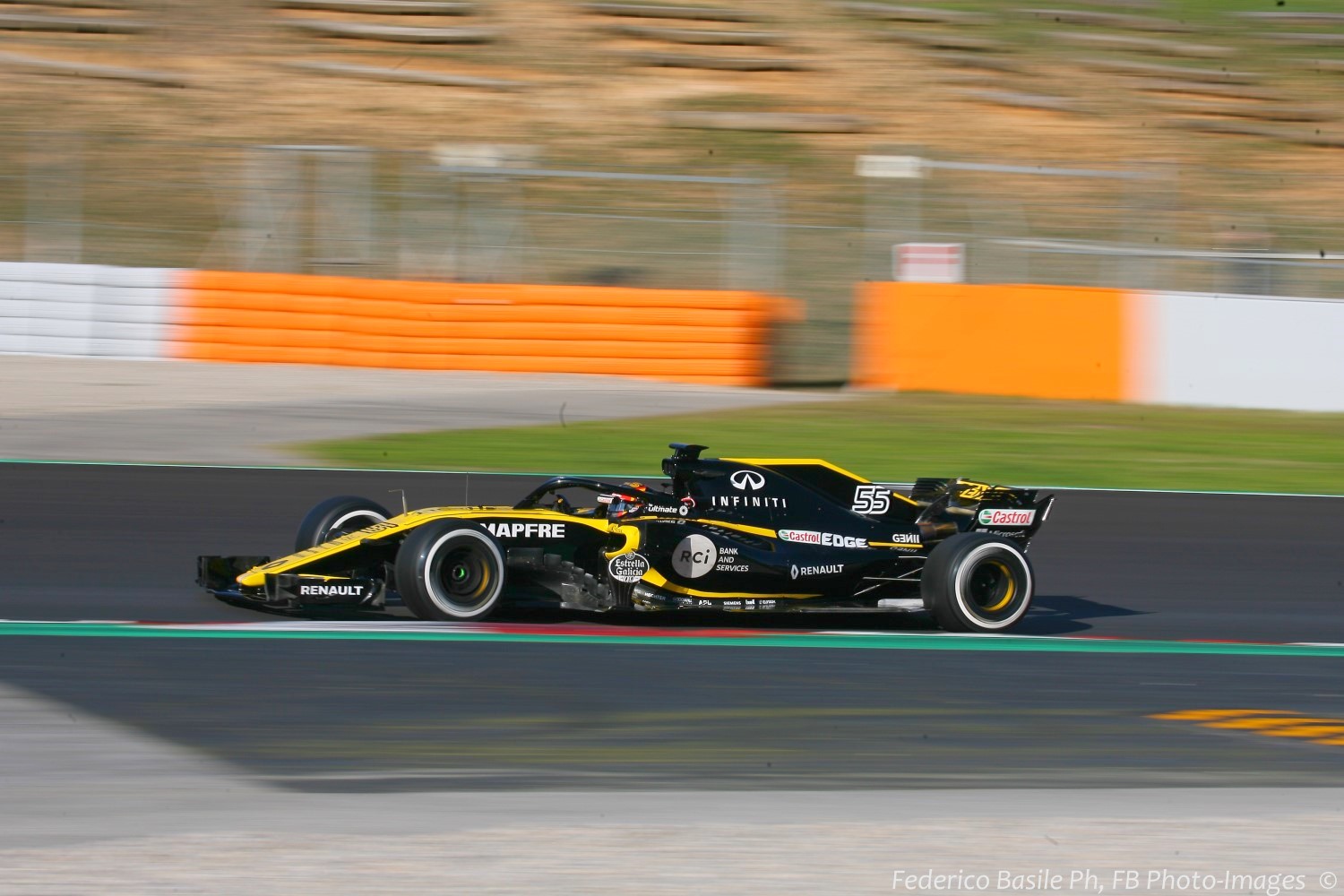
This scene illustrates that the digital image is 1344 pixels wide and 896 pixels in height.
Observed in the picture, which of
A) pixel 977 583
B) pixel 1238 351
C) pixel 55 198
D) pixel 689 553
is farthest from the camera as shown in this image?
pixel 55 198

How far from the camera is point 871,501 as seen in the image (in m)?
8.42

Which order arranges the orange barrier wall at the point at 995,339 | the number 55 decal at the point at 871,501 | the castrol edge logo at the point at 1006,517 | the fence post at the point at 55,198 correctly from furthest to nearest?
the fence post at the point at 55,198
the orange barrier wall at the point at 995,339
the number 55 decal at the point at 871,501
the castrol edge logo at the point at 1006,517

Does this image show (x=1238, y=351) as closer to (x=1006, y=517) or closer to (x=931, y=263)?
(x=931, y=263)

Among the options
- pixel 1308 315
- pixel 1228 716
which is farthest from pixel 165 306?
pixel 1228 716

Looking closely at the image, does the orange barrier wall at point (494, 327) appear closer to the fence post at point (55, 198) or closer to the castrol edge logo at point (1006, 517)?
the fence post at point (55, 198)

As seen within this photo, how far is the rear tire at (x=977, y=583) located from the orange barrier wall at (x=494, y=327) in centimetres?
1075

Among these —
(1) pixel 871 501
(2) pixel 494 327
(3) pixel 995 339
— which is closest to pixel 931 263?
(3) pixel 995 339

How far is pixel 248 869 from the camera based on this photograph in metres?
4.25

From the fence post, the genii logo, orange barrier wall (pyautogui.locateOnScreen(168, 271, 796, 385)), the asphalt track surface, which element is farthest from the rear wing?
the fence post

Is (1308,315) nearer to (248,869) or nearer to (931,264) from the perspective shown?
(931,264)

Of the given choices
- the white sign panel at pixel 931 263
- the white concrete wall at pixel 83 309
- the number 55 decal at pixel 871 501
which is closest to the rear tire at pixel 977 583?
the number 55 decal at pixel 871 501

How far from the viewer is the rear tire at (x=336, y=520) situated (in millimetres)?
8242

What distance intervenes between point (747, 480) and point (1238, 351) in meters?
10.7

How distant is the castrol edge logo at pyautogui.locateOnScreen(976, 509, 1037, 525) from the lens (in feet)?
27.1
